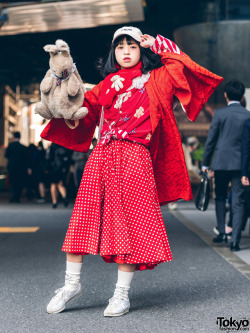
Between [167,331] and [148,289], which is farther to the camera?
[148,289]

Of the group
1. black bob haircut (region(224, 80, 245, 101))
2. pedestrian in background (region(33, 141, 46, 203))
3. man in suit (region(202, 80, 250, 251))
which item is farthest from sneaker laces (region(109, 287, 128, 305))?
pedestrian in background (region(33, 141, 46, 203))

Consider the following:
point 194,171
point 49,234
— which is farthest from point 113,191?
point 194,171

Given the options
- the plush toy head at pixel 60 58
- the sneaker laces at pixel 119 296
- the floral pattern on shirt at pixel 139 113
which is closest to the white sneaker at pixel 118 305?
the sneaker laces at pixel 119 296

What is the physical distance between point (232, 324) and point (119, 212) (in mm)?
906

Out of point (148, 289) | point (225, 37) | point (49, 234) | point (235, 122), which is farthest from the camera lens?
point (225, 37)

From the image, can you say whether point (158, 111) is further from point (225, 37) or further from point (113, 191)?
point (225, 37)

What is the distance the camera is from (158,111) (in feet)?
Result: 11.3

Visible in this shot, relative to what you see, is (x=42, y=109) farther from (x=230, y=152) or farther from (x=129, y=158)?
(x=230, y=152)

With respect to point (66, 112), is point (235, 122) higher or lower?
lower

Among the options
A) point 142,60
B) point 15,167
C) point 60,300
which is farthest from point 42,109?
point 15,167

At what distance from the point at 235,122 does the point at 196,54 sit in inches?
383

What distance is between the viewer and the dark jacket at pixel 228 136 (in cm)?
595

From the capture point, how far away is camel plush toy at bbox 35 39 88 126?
131 inches

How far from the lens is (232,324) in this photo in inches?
124
